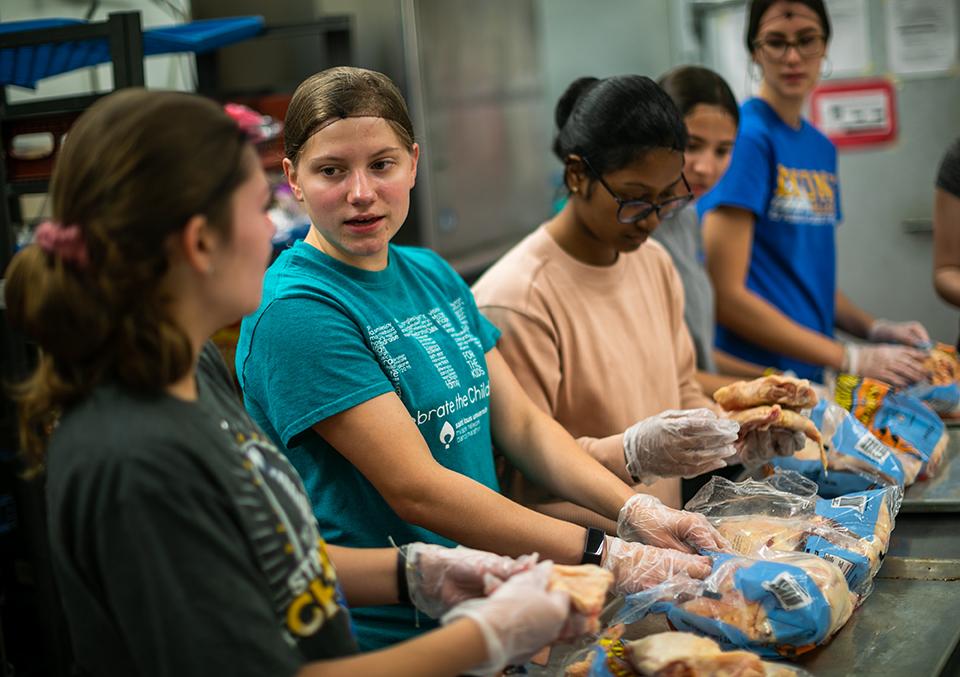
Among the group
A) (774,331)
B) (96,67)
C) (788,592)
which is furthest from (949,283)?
(96,67)

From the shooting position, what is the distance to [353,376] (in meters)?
1.43

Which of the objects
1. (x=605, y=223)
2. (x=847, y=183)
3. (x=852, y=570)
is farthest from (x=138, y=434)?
(x=847, y=183)

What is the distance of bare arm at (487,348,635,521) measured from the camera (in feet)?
5.80

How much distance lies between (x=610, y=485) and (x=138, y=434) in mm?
945

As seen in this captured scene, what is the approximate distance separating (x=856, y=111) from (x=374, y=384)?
152 inches

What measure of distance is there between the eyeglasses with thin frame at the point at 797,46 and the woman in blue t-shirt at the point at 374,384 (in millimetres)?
1564

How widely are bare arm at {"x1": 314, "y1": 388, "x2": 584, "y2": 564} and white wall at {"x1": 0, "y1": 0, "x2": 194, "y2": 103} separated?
212 cm

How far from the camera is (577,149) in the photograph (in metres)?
1.96

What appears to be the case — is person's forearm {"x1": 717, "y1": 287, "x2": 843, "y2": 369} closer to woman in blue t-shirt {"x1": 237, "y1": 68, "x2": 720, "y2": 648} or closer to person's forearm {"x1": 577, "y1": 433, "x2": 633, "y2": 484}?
person's forearm {"x1": 577, "y1": 433, "x2": 633, "y2": 484}

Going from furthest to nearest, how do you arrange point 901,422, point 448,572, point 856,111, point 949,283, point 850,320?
point 856,111, point 850,320, point 949,283, point 901,422, point 448,572

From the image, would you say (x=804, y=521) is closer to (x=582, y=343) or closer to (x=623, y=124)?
(x=582, y=343)

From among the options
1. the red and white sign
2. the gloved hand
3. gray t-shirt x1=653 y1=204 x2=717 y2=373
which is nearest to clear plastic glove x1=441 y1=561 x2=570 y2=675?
the gloved hand

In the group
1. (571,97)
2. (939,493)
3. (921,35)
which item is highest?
(921,35)

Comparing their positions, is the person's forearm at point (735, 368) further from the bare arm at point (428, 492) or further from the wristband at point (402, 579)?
the wristband at point (402, 579)
